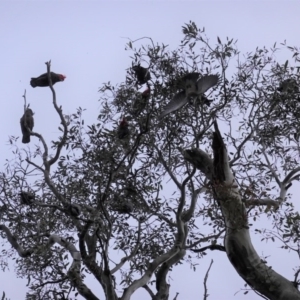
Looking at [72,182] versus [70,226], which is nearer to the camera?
[72,182]

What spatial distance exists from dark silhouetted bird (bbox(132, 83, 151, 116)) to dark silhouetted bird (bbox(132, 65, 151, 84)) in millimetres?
187

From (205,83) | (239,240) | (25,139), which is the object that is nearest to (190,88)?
(205,83)

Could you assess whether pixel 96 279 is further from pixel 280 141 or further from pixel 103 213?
pixel 280 141

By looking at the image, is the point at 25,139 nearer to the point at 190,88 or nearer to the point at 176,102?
the point at 176,102

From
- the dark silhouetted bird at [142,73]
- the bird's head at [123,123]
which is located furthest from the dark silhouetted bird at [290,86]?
the bird's head at [123,123]

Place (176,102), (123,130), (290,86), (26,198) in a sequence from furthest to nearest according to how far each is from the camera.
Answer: (26,198), (123,130), (290,86), (176,102)

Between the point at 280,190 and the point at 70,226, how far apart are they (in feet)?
11.9

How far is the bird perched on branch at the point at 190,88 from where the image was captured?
8641 millimetres

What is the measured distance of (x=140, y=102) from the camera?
Answer: 9.24 metres

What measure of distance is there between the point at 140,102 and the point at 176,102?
2.64ft

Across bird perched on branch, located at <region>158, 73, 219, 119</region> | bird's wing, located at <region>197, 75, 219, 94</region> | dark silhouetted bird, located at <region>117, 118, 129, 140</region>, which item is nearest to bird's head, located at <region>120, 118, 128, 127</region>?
dark silhouetted bird, located at <region>117, 118, 129, 140</region>

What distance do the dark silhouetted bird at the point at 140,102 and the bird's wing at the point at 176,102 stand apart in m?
0.54

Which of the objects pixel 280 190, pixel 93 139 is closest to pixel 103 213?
pixel 93 139

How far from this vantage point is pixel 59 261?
9.16 m
